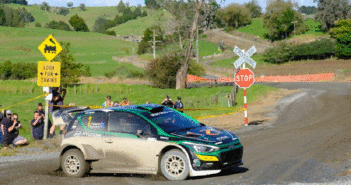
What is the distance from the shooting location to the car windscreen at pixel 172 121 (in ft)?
34.6

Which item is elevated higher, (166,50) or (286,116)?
(166,50)

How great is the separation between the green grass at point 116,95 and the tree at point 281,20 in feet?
254

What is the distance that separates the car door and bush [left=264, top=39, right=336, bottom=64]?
8856 cm

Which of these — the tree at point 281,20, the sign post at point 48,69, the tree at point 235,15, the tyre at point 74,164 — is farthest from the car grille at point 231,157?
the tree at point 235,15

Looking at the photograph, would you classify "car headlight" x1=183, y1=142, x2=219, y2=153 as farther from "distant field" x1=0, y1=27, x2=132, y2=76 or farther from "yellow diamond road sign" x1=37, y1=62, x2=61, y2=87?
"distant field" x1=0, y1=27, x2=132, y2=76

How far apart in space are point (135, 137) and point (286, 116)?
16.1 m

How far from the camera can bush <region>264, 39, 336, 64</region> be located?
94.2 m

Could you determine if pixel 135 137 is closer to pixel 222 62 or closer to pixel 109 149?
pixel 109 149

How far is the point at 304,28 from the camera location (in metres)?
128

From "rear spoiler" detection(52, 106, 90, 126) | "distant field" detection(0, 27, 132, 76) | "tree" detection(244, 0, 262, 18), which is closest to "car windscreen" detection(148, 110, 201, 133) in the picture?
"rear spoiler" detection(52, 106, 90, 126)

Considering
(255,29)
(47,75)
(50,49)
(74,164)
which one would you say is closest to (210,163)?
(74,164)

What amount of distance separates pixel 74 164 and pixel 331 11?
11576 cm

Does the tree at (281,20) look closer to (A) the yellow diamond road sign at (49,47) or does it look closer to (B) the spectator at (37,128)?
(A) the yellow diamond road sign at (49,47)

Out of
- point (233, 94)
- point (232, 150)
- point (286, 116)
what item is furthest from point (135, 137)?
point (233, 94)
